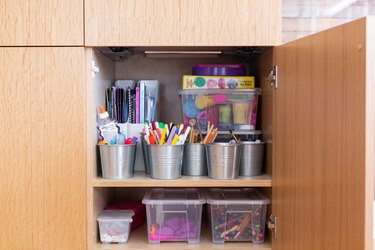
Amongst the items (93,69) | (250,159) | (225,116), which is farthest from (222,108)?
(93,69)

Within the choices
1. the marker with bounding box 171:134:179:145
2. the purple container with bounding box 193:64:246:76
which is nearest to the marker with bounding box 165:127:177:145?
the marker with bounding box 171:134:179:145

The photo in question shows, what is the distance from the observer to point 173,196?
126 cm

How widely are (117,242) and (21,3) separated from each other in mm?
689

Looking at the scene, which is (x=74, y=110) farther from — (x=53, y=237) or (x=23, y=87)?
(x=53, y=237)

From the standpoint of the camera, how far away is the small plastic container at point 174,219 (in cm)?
118

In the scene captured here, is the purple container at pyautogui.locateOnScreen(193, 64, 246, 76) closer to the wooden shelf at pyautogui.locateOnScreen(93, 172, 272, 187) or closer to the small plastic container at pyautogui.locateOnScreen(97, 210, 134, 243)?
the wooden shelf at pyautogui.locateOnScreen(93, 172, 272, 187)

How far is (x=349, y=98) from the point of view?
664mm

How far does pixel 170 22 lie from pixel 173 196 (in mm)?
520

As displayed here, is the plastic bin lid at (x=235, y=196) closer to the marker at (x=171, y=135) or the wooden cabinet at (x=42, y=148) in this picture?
the marker at (x=171, y=135)

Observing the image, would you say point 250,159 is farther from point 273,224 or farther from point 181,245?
point 181,245

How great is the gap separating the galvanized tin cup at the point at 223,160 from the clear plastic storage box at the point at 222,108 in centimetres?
14

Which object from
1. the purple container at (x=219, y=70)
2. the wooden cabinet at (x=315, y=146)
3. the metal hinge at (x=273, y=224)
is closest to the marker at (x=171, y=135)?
the wooden cabinet at (x=315, y=146)

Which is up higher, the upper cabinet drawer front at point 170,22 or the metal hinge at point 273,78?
the upper cabinet drawer front at point 170,22

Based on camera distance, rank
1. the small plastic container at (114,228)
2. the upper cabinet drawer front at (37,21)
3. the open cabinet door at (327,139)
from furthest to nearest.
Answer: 1. the small plastic container at (114,228)
2. the upper cabinet drawer front at (37,21)
3. the open cabinet door at (327,139)
